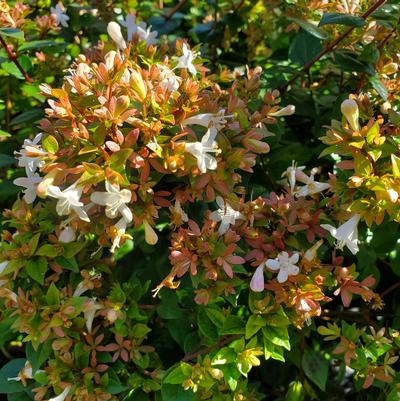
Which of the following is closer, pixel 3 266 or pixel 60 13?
pixel 3 266

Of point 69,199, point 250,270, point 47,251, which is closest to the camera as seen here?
point 69,199

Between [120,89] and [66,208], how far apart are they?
0.86 ft

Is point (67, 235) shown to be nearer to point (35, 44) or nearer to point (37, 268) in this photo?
point (37, 268)

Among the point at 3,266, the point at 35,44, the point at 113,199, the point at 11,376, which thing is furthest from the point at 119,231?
the point at 35,44

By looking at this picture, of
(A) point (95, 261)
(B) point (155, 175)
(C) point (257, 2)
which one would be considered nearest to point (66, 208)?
(B) point (155, 175)

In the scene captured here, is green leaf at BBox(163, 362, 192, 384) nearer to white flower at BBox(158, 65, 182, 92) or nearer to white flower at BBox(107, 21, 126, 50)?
white flower at BBox(158, 65, 182, 92)

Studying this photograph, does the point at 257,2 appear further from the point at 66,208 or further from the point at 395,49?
the point at 66,208

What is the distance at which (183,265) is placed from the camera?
3.84ft

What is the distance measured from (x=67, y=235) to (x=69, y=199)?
0.21 metres

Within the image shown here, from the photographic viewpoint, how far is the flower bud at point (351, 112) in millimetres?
1124

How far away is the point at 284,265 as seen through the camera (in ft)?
3.90

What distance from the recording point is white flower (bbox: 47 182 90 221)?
1.04m

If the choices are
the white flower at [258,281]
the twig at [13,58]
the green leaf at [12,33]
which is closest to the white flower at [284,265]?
the white flower at [258,281]

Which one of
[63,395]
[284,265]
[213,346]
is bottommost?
[63,395]
